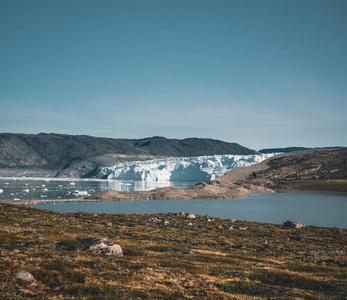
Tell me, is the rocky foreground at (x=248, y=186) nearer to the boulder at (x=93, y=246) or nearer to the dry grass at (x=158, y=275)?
the boulder at (x=93, y=246)

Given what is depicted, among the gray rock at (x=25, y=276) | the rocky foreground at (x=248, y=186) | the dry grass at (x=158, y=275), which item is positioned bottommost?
the rocky foreground at (x=248, y=186)

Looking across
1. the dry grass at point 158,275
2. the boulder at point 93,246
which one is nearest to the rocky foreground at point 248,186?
the boulder at point 93,246

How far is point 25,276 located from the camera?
14867 millimetres

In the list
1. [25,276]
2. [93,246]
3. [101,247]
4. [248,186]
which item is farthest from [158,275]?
[248,186]

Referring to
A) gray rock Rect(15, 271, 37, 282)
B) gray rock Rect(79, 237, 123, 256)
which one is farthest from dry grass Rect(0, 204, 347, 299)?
gray rock Rect(79, 237, 123, 256)

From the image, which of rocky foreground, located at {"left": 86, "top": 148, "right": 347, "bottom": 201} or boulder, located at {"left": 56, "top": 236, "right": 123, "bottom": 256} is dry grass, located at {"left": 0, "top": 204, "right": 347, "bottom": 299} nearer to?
boulder, located at {"left": 56, "top": 236, "right": 123, "bottom": 256}

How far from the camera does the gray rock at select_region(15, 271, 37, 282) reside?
1470 cm

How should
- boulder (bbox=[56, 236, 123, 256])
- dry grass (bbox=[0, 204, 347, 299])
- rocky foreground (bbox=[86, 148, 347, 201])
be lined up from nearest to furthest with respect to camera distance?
1. dry grass (bbox=[0, 204, 347, 299])
2. boulder (bbox=[56, 236, 123, 256])
3. rocky foreground (bbox=[86, 148, 347, 201])

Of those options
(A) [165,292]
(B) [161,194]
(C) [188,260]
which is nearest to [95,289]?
(A) [165,292]

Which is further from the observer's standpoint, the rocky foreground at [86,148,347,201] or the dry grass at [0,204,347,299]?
the rocky foreground at [86,148,347,201]

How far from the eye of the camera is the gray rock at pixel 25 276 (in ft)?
48.2

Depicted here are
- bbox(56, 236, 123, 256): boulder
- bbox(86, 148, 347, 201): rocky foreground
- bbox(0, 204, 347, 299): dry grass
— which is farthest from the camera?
bbox(86, 148, 347, 201): rocky foreground

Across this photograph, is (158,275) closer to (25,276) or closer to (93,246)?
(25,276)

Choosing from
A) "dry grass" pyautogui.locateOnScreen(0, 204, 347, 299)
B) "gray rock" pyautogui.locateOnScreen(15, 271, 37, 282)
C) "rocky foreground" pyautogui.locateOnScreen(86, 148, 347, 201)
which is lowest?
"rocky foreground" pyautogui.locateOnScreen(86, 148, 347, 201)
